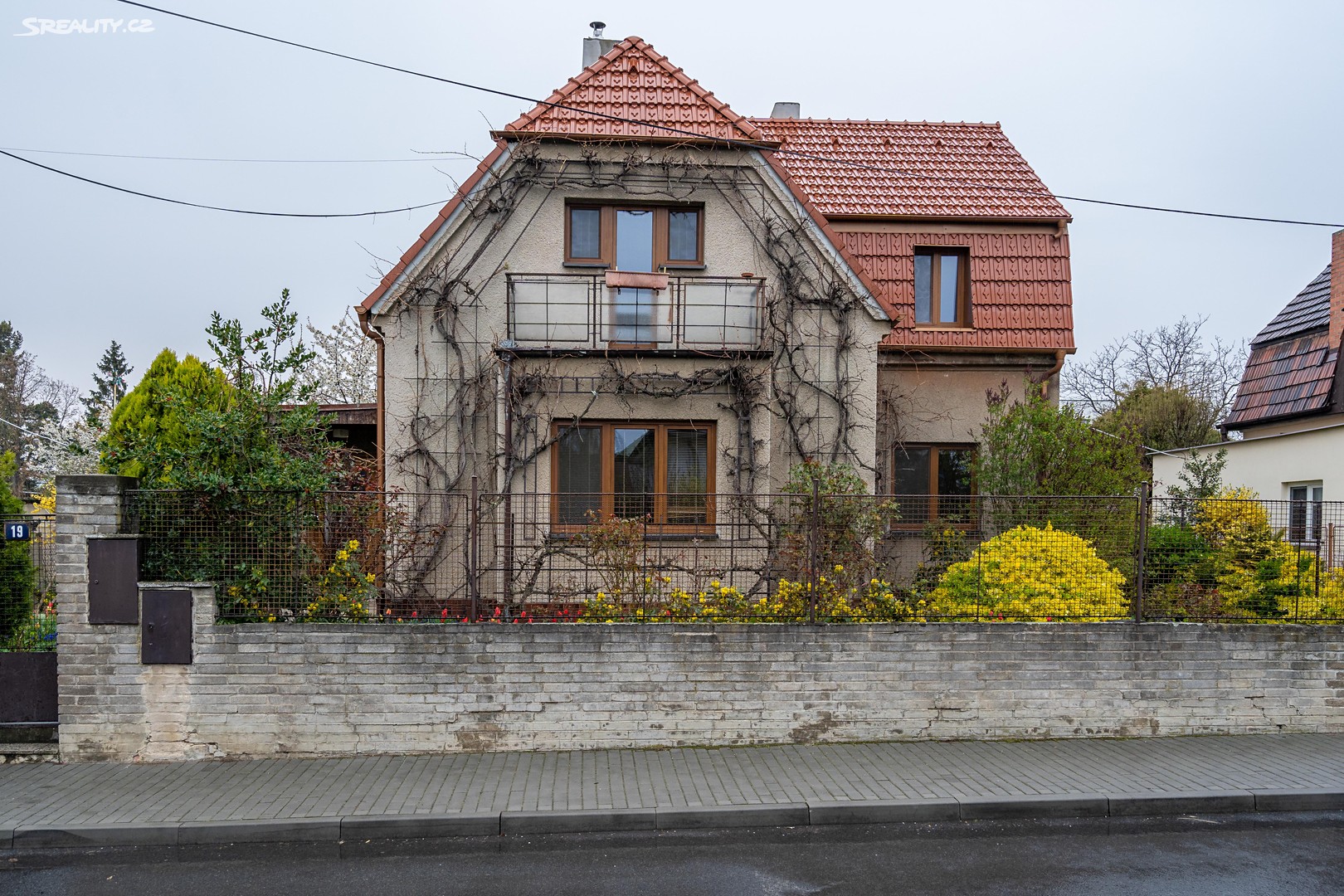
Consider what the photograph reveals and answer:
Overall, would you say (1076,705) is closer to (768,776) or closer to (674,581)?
(768,776)

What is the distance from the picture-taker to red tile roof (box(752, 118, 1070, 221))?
14.6 meters

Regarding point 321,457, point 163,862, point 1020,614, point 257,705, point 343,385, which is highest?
point 343,385

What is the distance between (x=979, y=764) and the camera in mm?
7805

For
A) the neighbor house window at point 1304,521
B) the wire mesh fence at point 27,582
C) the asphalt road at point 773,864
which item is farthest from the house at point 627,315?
the asphalt road at point 773,864

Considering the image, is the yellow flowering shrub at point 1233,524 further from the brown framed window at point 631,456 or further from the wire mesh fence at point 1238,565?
the brown framed window at point 631,456

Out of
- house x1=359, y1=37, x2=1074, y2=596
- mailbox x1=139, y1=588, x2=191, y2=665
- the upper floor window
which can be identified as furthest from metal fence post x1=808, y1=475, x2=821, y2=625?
mailbox x1=139, y1=588, x2=191, y2=665

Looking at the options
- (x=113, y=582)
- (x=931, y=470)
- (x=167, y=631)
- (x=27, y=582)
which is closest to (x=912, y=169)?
(x=931, y=470)

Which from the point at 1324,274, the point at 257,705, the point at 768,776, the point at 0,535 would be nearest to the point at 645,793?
the point at 768,776

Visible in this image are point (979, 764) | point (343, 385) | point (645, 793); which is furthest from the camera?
point (343, 385)

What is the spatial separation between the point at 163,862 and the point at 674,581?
4.38 meters

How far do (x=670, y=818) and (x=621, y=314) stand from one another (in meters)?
7.01

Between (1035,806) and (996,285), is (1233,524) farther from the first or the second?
(996,285)

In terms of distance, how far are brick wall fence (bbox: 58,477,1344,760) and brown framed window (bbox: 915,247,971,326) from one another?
282 inches

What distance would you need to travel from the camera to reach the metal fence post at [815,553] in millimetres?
Answer: 8492
